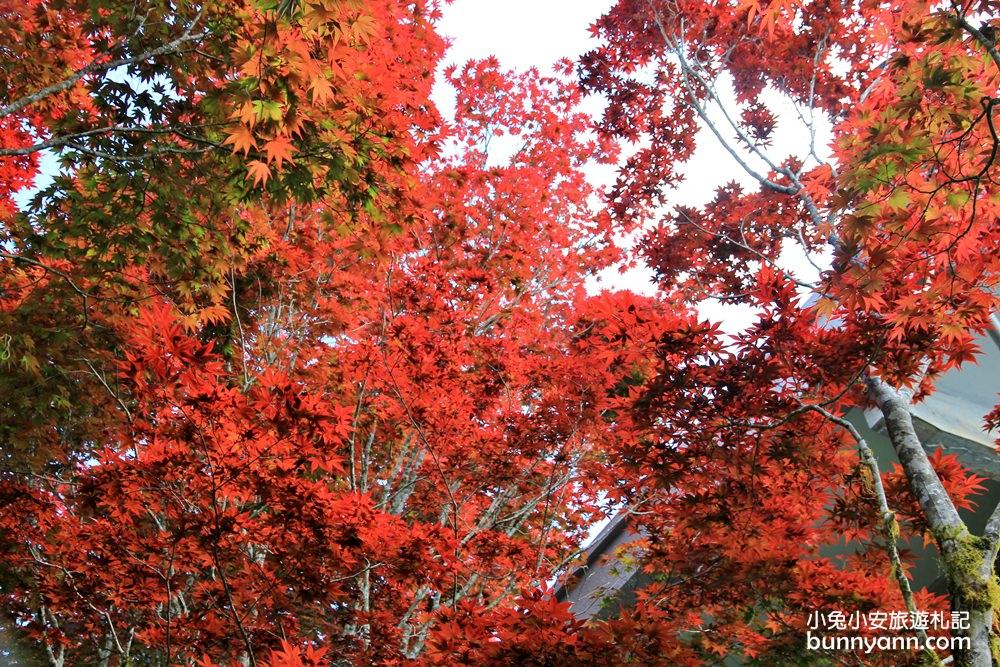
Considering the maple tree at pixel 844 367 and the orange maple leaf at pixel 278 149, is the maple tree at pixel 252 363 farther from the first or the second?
the maple tree at pixel 844 367

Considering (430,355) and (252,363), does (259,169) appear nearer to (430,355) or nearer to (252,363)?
(430,355)

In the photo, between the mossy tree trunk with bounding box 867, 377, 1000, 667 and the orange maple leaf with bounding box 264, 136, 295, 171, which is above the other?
the orange maple leaf with bounding box 264, 136, 295, 171

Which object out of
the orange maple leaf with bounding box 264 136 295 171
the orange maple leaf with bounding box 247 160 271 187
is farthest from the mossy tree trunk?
the orange maple leaf with bounding box 247 160 271 187

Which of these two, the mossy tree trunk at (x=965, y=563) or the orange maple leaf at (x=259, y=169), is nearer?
the mossy tree trunk at (x=965, y=563)

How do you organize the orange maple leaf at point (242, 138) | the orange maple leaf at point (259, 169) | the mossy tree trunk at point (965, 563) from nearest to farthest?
1. the mossy tree trunk at point (965, 563)
2. the orange maple leaf at point (242, 138)
3. the orange maple leaf at point (259, 169)

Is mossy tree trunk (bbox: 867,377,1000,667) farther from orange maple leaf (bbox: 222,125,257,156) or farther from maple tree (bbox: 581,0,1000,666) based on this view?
orange maple leaf (bbox: 222,125,257,156)

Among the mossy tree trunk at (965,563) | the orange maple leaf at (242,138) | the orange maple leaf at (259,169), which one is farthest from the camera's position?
the orange maple leaf at (259,169)

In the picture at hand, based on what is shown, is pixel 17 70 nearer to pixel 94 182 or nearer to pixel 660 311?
pixel 94 182

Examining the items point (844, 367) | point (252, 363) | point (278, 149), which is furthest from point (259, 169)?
point (252, 363)

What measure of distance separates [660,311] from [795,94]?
173 inches

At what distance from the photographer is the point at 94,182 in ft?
17.9

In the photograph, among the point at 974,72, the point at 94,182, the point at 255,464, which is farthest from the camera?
the point at 94,182

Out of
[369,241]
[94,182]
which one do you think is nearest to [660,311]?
[369,241]

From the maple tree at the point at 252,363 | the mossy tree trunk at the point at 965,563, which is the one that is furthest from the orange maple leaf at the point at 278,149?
the mossy tree trunk at the point at 965,563
